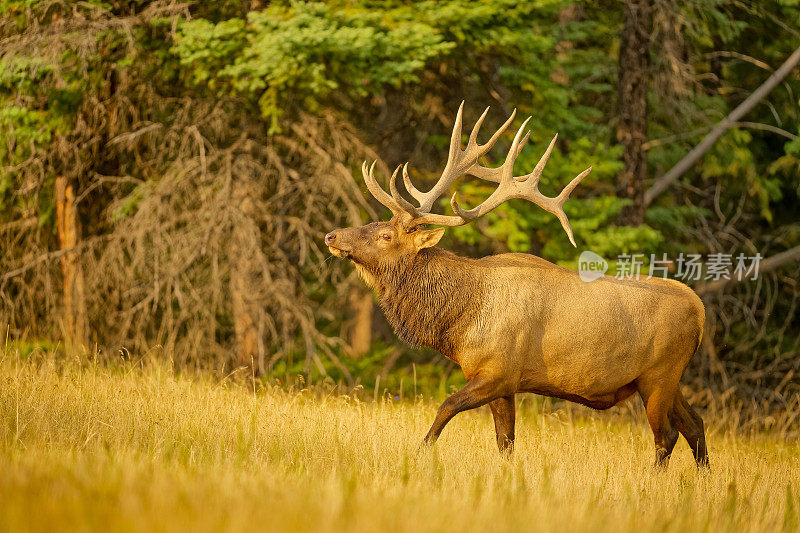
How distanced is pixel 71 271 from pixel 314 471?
789 cm

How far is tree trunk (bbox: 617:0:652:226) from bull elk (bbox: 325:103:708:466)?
5736 mm

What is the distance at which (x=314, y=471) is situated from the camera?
587 centimetres

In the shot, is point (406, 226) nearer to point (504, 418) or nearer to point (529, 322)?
point (529, 322)

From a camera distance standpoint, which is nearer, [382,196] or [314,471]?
[314,471]

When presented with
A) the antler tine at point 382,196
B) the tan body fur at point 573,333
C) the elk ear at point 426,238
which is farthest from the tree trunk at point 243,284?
the tan body fur at point 573,333

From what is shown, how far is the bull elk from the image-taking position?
7.44 m

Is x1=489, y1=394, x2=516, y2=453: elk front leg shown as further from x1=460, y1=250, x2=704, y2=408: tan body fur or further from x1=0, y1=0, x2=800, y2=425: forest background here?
x1=0, y1=0, x2=800, y2=425: forest background

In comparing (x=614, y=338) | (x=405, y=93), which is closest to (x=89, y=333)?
(x=405, y=93)

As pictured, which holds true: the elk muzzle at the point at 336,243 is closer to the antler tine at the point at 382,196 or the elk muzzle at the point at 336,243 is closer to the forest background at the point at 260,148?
the antler tine at the point at 382,196

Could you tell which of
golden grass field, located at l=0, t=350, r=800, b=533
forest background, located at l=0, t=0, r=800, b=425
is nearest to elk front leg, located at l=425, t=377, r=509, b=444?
golden grass field, located at l=0, t=350, r=800, b=533

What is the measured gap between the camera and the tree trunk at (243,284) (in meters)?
11.8

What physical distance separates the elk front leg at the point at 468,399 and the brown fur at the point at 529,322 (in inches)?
0.4

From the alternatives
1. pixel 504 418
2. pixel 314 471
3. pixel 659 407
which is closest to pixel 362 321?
pixel 504 418

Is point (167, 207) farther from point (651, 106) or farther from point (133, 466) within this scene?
point (651, 106)
